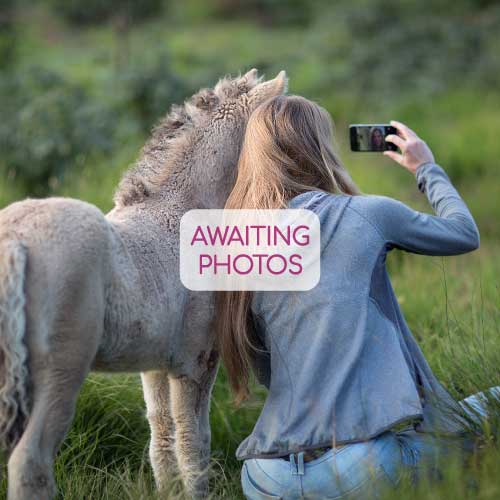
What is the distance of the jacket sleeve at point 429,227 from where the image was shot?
276 cm

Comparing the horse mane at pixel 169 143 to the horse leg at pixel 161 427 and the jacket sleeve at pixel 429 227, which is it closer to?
the horse leg at pixel 161 427

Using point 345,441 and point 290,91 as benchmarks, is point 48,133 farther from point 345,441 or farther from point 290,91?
point 345,441

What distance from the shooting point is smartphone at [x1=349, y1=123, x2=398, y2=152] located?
3262 millimetres

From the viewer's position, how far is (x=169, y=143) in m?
3.23

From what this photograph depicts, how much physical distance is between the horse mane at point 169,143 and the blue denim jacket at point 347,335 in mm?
577

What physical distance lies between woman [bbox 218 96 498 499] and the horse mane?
0.30m

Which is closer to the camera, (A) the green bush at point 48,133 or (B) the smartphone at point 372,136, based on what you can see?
(B) the smartphone at point 372,136

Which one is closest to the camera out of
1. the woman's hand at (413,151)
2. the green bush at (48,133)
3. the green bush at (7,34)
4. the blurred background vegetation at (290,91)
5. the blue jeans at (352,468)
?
the blue jeans at (352,468)

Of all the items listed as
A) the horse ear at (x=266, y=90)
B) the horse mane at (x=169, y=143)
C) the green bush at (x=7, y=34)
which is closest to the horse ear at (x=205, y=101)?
the horse mane at (x=169, y=143)

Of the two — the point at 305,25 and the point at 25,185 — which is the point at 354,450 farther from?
the point at 305,25

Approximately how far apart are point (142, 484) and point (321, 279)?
3.49ft

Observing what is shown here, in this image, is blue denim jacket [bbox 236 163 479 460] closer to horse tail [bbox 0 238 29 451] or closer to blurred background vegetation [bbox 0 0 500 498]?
blurred background vegetation [bbox 0 0 500 498]

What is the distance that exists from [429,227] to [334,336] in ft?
1.58
